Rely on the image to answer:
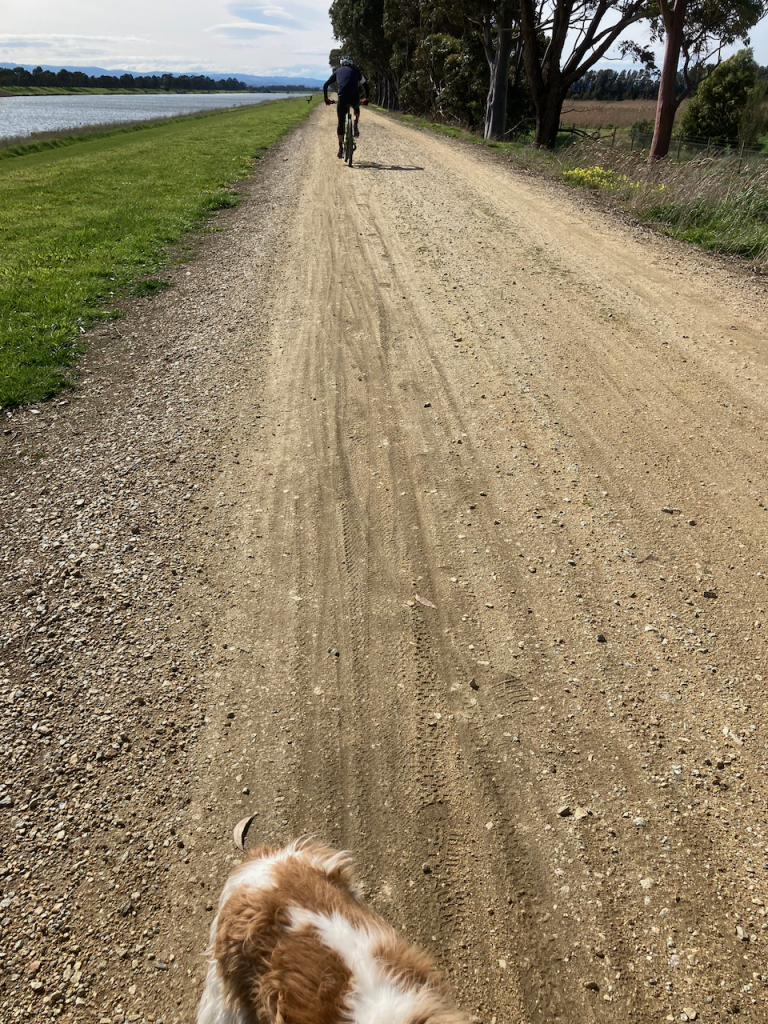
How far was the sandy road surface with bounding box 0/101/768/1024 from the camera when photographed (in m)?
2.00

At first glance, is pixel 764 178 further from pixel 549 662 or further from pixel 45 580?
pixel 45 580

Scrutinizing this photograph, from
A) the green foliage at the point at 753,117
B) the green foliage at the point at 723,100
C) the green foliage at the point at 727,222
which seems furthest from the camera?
the green foliage at the point at 723,100

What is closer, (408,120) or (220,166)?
(220,166)

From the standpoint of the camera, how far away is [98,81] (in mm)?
107250

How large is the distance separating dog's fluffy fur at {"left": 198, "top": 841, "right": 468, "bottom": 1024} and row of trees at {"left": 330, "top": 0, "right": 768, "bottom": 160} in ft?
55.4

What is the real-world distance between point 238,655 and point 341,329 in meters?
4.36

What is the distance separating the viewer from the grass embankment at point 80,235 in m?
6.04

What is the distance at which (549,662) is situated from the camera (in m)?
2.91

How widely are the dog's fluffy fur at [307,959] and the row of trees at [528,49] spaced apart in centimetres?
1690

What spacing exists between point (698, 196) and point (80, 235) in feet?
34.2

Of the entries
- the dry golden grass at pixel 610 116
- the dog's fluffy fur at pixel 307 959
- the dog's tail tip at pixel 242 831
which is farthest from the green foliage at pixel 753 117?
the dog's fluffy fur at pixel 307 959

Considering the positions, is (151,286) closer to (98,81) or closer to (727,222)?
(727,222)

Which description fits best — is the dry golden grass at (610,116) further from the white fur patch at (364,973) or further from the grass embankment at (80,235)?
the white fur patch at (364,973)

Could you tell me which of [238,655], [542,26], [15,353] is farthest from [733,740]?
[542,26]
